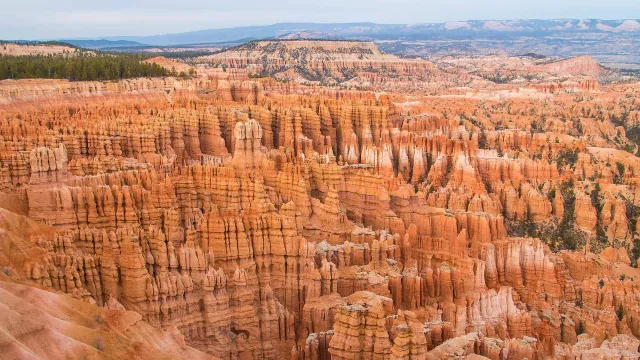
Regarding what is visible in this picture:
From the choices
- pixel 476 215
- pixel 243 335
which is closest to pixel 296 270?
pixel 243 335

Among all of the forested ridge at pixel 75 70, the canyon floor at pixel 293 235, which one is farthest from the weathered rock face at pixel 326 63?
the canyon floor at pixel 293 235

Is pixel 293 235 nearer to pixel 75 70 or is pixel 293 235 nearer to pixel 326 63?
pixel 75 70

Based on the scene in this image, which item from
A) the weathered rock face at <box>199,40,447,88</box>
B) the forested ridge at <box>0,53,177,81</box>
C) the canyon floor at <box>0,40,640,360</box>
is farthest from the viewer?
the weathered rock face at <box>199,40,447,88</box>

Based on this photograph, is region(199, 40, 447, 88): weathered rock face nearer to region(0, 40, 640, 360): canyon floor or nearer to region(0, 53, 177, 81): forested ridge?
region(0, 53, 177, 81): forested ridge

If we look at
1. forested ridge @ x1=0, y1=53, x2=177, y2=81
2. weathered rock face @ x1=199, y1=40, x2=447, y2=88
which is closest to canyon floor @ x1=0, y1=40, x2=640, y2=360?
forested ridge @ x1=0, y1=53, x2=177, y2=81

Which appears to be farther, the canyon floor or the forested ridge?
the forested ridge

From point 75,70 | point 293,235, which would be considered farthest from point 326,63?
point 293,235

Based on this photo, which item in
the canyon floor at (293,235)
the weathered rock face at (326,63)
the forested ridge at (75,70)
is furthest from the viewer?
the weathered rock face at (326,63)

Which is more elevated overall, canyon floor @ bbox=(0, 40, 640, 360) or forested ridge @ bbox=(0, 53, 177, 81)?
forested ridge @ bbox=(0, 53, 177, 81)

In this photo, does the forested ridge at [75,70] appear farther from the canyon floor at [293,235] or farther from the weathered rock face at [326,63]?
the weathered rock face at [326,63]
